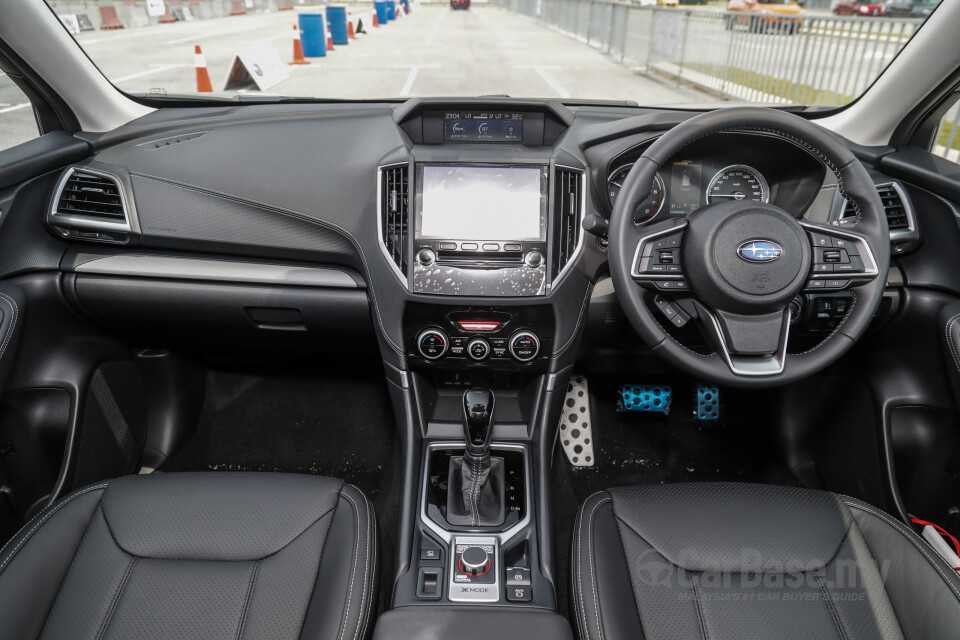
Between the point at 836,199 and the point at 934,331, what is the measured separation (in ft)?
1.70

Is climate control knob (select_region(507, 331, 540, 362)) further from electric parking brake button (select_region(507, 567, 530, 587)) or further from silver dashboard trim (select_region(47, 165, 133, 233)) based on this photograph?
silver dashboard trim (select_region(47, 165, 133, 233))

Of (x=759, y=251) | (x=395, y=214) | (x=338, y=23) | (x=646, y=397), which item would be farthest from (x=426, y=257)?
(x=338, y=23)

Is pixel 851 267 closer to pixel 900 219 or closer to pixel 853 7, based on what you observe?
pixel 900 219

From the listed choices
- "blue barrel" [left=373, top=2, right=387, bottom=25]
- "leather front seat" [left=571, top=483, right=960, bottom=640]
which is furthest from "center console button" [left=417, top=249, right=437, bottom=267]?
"blue barrel" [left=373, top=2, right=387, bottom=25]

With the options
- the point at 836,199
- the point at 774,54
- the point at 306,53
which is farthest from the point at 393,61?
the point at 836,199

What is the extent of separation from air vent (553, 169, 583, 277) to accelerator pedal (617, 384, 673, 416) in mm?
932

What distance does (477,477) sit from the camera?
185 cm

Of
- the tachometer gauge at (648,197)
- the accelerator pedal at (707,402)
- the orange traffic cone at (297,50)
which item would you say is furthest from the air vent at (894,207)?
the orange traffic cone at (297,50)

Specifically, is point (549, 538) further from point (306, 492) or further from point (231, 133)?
point (231, 133)

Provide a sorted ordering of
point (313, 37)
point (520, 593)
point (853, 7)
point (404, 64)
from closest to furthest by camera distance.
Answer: point (520, 593)
point (404, 64)
point (313, 37)
point (853, 7)

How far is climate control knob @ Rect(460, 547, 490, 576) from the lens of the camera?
5.26 ft

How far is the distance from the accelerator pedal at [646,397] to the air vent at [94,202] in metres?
1.91

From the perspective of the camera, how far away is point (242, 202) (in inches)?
79.1

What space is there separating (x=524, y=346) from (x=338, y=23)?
12.2 metres
